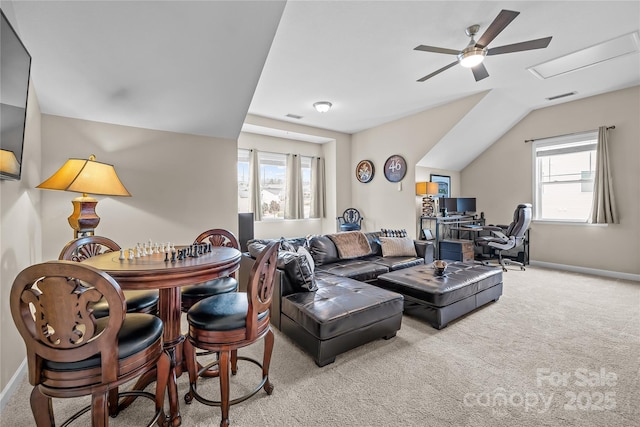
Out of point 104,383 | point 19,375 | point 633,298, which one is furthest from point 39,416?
point 633,298

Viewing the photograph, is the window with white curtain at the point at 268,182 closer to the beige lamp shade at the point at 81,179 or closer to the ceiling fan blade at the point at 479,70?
the beige lamp shade at the point at 81,179

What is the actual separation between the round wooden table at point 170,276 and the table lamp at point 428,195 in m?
4.35

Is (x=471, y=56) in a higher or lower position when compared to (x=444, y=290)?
higher

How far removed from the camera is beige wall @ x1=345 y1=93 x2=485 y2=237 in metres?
4.91

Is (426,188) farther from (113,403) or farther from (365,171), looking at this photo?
(113,403)

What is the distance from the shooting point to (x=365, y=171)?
20.8ft

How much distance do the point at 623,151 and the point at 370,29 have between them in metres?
4.63

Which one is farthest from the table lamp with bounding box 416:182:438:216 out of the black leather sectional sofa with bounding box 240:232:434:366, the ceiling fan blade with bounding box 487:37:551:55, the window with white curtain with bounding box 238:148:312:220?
the black leather sectional sofa with bounding box 240:232:434:366

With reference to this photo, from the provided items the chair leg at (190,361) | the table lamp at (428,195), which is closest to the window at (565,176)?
the table lamp at (428,195)

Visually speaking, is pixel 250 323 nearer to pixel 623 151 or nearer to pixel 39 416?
pixel 39 416

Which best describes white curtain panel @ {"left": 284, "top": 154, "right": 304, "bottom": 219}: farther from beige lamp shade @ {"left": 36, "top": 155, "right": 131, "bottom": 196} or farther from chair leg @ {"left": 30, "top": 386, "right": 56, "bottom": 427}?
chair leg @ {"left": 30, "top": 386, "right": 56, "bottom": 427}

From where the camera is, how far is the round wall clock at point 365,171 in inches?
244

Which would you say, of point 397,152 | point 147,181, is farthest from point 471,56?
point 147,181

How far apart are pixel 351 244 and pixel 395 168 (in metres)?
2.52
